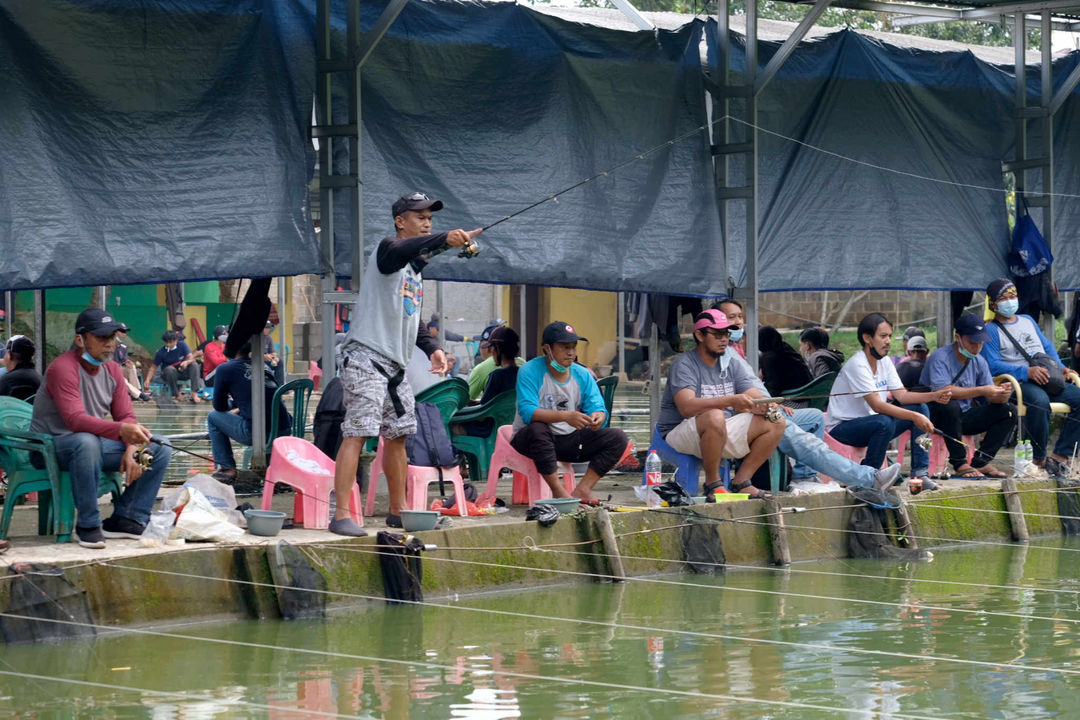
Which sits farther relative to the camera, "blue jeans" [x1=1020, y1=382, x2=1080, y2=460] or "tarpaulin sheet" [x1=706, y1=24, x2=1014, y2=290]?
"tarpaulin sheet" [x1=706, y1=24, x2=1014, y2=290]

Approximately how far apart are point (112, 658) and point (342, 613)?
1.46m

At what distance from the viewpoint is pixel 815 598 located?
8922 millimetres

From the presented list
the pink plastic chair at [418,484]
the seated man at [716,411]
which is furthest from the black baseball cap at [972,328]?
the pink plastic chair at [418,484]

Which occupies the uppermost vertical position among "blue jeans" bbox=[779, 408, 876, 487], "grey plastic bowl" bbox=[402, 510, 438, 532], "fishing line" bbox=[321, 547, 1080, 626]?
"blue jeans" bbox=[779, 408, 876, 487]

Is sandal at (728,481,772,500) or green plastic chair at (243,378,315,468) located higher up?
green plastic chair at (243,378,315,468)

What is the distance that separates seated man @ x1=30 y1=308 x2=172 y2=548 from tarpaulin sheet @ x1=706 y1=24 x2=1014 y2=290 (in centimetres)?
520

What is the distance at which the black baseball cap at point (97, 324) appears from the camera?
815cm

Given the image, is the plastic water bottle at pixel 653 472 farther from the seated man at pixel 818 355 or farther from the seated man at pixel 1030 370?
the seated man at pixel 1030 370

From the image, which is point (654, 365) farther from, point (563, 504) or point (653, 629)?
point (653, 629)

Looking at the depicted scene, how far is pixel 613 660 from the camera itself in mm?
7172

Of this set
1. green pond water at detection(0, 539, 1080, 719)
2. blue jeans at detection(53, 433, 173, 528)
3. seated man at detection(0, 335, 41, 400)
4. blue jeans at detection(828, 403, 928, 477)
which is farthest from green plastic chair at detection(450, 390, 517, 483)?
blue jeans at detection(53, 433, 173, 528)

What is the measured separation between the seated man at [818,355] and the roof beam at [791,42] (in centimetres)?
215

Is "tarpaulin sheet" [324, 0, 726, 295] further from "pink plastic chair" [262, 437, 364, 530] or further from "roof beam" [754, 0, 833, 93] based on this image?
"pink plastic chair" [262, 437, 364, 530]

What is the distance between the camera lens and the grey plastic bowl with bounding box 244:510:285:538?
8.25m
